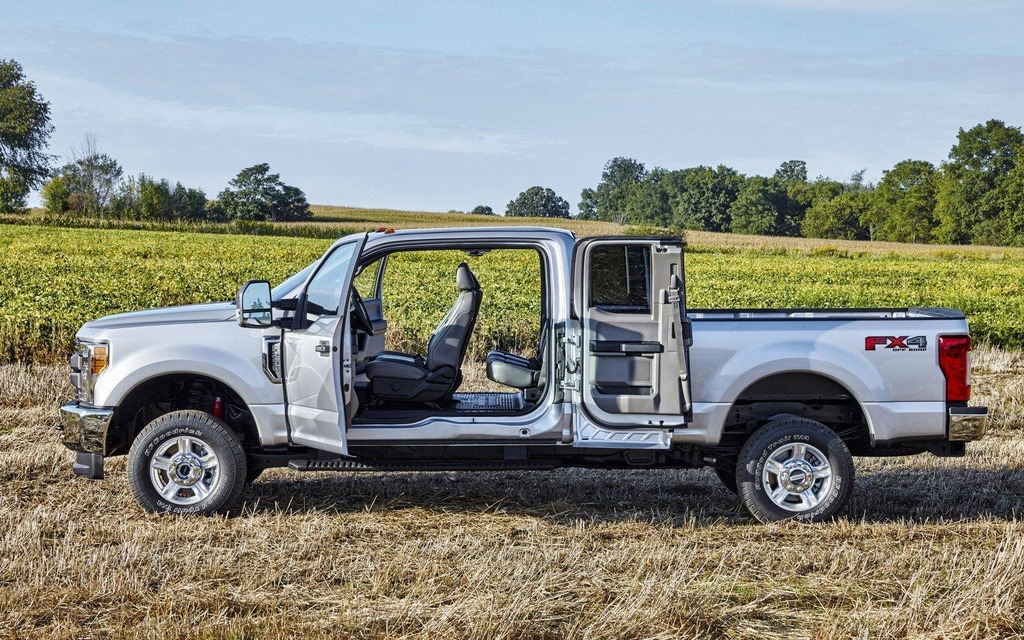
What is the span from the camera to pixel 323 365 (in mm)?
6621

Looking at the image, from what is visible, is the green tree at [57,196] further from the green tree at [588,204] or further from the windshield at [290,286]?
the windshield at [290,286]

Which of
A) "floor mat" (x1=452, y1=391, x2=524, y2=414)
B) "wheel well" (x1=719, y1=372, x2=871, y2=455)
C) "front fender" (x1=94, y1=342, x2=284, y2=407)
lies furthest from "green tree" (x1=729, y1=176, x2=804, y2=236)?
"front fender" (x1=94, y1=342, x2=284, y2=407)

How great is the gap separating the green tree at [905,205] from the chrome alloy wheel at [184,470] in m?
105

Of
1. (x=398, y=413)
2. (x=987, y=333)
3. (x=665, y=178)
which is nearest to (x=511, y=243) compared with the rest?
(x=398, y=413)

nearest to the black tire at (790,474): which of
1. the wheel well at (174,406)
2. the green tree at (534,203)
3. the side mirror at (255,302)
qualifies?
the side mirror at (255,302)

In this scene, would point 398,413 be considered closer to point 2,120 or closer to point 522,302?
point 522,302

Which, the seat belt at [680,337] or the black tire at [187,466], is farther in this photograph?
the black tire at [187,466]

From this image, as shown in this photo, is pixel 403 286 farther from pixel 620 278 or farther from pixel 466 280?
pixel 620 278

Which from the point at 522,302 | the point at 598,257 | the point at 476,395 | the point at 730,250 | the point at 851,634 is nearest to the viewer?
the point at 851,634

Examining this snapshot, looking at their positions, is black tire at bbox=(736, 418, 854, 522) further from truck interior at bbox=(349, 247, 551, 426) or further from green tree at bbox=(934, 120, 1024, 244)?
green tree at bbox=(934, 120, 1024, 244)

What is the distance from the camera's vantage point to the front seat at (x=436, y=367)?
716cm

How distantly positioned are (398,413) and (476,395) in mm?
1183

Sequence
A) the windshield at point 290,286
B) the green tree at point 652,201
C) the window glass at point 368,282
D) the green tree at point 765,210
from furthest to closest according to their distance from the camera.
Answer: the green tree at point 652,201
the green tree at point 765,210
the window glass at point 368,282
the windshield at point 290,286

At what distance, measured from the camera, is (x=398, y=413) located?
696 cm
